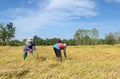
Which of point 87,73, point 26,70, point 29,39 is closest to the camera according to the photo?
point 87,73

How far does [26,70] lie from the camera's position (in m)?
7.52

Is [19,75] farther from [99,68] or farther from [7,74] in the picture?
[99,68]

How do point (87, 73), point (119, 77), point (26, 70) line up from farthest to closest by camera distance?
point (26, 70), point (87, 73), point (119, 77)

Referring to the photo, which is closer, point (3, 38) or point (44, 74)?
point (44, 74)

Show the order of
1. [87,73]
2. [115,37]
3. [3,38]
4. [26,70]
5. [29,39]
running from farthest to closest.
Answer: [115,37] → [3,38] → [29,39] → [26,70] → [87,73]

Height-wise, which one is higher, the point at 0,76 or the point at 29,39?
the point at 29,39

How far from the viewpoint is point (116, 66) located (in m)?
7.20

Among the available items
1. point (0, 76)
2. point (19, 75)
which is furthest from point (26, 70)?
point (0, 76)

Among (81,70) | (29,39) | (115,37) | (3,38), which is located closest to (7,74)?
(81,70)

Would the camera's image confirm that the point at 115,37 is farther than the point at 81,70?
Yes

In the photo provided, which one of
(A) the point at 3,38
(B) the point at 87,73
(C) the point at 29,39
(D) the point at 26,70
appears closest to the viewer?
(B) the point at 87,73

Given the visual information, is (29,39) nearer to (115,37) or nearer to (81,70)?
(81,70)

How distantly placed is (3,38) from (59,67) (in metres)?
49.7

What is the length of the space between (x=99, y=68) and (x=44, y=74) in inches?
63.4
